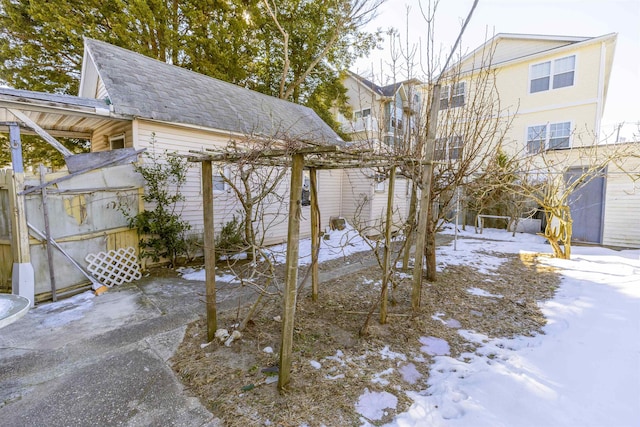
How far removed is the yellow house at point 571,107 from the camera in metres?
8.97

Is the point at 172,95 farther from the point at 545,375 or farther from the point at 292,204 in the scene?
the point at 545,375

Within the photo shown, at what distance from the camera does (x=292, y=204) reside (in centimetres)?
247

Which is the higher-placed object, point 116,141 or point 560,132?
point 560,132

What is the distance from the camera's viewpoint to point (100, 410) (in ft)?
7.89

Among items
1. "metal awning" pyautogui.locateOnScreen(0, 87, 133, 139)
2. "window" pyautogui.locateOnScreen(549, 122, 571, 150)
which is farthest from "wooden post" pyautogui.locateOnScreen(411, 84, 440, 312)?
"window" pyautogui.locateOnScreen(549, 122, 571, 150)

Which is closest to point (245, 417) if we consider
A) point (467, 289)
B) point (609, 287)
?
point (467, 289)

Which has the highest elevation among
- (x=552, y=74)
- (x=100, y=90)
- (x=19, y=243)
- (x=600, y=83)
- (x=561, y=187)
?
(x=552, y=74)

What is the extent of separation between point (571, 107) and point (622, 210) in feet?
18.6

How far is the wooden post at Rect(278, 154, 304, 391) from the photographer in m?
2.47

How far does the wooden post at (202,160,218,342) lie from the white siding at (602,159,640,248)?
1129 centimetres

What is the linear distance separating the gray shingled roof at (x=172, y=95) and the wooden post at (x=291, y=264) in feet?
8.63

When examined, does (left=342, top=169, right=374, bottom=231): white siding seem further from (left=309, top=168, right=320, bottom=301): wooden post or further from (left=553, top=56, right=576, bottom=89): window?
(left=553, top=56, right=576, bottom=89): window

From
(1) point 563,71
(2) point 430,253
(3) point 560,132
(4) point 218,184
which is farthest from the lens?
(3) point 560,132

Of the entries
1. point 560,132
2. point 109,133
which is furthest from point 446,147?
point 560,132
